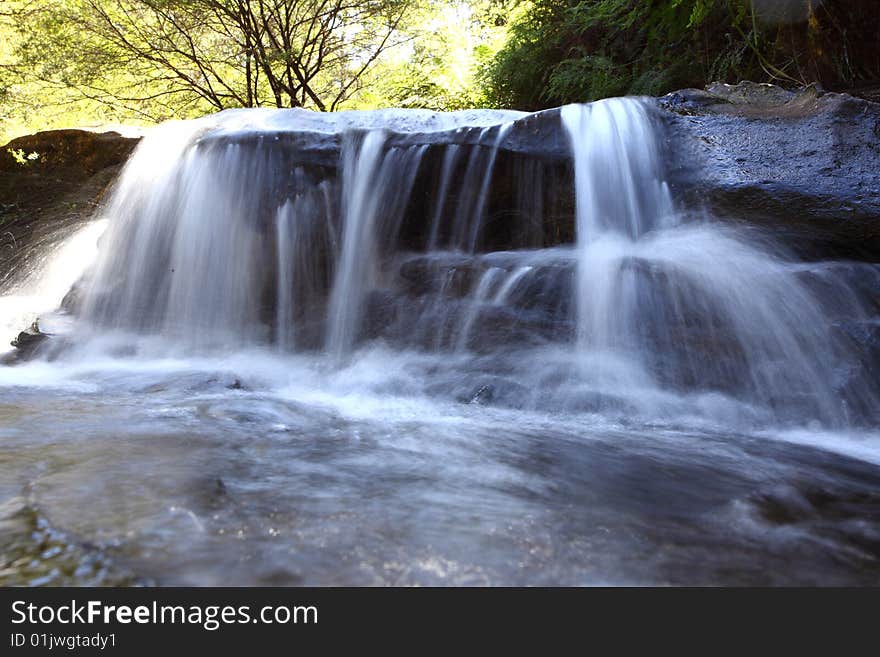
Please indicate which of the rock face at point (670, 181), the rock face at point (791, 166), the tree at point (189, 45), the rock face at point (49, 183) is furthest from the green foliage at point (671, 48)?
the rock face at point (49, 183)

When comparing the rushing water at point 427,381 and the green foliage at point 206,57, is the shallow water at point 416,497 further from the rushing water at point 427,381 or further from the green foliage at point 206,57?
the green foliage at point 206,57

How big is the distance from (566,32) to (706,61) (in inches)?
88.4

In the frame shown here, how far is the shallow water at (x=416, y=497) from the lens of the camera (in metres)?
1.54

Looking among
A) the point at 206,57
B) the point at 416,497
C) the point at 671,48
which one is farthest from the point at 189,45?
the point at 416,497

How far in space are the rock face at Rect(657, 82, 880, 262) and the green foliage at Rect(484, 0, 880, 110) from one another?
3.76ft

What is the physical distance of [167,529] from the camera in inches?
65.5

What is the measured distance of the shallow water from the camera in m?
1.54

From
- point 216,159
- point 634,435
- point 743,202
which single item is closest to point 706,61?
point 743,202

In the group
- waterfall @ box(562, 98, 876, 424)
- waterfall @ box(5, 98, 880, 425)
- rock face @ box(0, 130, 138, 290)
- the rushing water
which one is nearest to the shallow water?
the rushing water

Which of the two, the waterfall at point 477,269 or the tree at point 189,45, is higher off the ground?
the tree at point 189,45

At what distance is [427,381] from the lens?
4133mm

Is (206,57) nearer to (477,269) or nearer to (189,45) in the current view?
(189,45)

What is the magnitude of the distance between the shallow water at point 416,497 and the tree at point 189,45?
358 inches

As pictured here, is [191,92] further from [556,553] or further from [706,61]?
[556,553]
